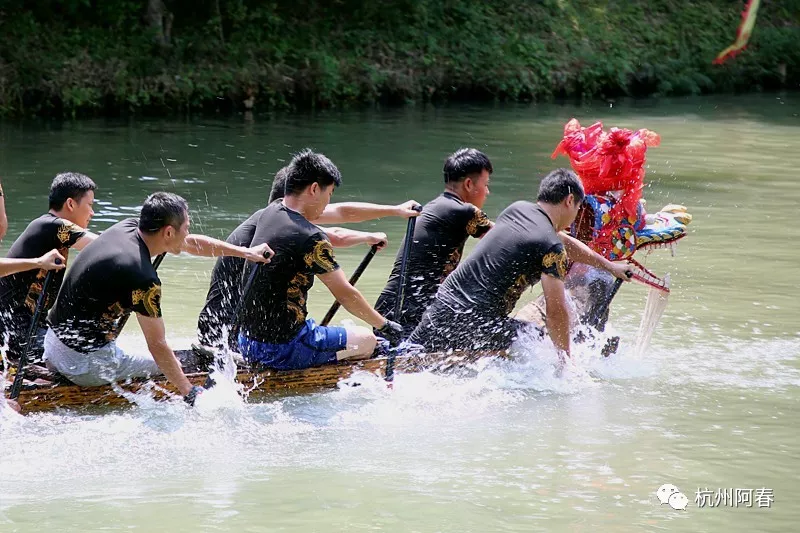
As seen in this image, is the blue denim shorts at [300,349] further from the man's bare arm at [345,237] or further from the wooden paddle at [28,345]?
the wooden paddle at [28,345]

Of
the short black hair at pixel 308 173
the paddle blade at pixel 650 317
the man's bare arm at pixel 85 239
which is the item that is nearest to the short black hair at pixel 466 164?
the short black hair at pixel 308 173

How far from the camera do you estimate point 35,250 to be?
19.4 ft

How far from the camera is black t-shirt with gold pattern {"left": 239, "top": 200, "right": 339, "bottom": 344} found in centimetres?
579

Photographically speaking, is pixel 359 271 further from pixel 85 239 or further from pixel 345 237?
pixel 85 239

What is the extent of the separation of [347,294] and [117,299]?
1.14m

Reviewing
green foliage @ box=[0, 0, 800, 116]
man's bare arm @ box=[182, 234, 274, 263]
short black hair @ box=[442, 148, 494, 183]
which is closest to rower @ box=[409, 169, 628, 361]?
short black hair @ box=[442, 148, 494, 183]

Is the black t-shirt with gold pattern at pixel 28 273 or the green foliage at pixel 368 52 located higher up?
the green foliage at pixel 368 52

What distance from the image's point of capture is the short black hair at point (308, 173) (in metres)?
5.81

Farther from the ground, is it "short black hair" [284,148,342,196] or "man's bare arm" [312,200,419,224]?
"short black hair" [284,148,342,196]

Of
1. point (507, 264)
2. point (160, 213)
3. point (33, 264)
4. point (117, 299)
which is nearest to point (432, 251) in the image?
point (507, 264)

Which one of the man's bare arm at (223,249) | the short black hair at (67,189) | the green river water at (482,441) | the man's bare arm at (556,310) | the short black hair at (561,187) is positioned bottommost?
the green river water at (482,441)

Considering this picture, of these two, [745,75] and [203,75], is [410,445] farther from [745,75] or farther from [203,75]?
[745,75]

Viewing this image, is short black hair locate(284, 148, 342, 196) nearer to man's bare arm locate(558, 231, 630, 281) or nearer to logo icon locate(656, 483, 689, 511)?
man's bare arm locate(558, 231, 630, 281)

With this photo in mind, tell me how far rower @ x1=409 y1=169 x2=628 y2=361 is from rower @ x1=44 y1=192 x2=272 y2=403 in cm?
121
